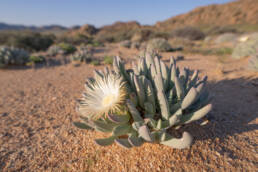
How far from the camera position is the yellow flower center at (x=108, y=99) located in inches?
50.3

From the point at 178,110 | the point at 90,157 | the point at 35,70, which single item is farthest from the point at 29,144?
the point at 35,70

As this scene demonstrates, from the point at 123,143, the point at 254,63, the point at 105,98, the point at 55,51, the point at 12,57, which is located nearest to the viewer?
the point at 123,143

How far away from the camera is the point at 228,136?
1555mm

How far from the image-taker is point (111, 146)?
155 centimetres

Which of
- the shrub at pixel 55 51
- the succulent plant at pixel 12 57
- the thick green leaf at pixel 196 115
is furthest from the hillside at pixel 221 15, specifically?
the thick green leaf at pixel 196 115

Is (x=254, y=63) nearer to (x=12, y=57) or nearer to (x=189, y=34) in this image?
(x=12, y=57)

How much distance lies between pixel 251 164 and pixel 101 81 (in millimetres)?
1476

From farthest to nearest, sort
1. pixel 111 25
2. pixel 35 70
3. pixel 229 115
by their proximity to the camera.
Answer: pixel 111 25
pixel 35 70
pixel 229 115

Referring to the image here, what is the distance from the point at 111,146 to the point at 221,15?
170ft

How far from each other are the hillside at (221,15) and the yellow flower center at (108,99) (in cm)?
3967

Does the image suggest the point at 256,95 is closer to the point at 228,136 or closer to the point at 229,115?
the point at 229,115

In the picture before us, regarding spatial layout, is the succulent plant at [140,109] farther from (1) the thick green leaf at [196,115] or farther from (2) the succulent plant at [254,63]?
(2) the succulent plant at [254,63]

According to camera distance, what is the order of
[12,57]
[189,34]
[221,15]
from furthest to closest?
1. [221,15]
2. [189,34]
3. [12,57]

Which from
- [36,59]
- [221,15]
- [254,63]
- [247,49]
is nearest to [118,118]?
[254,63]
